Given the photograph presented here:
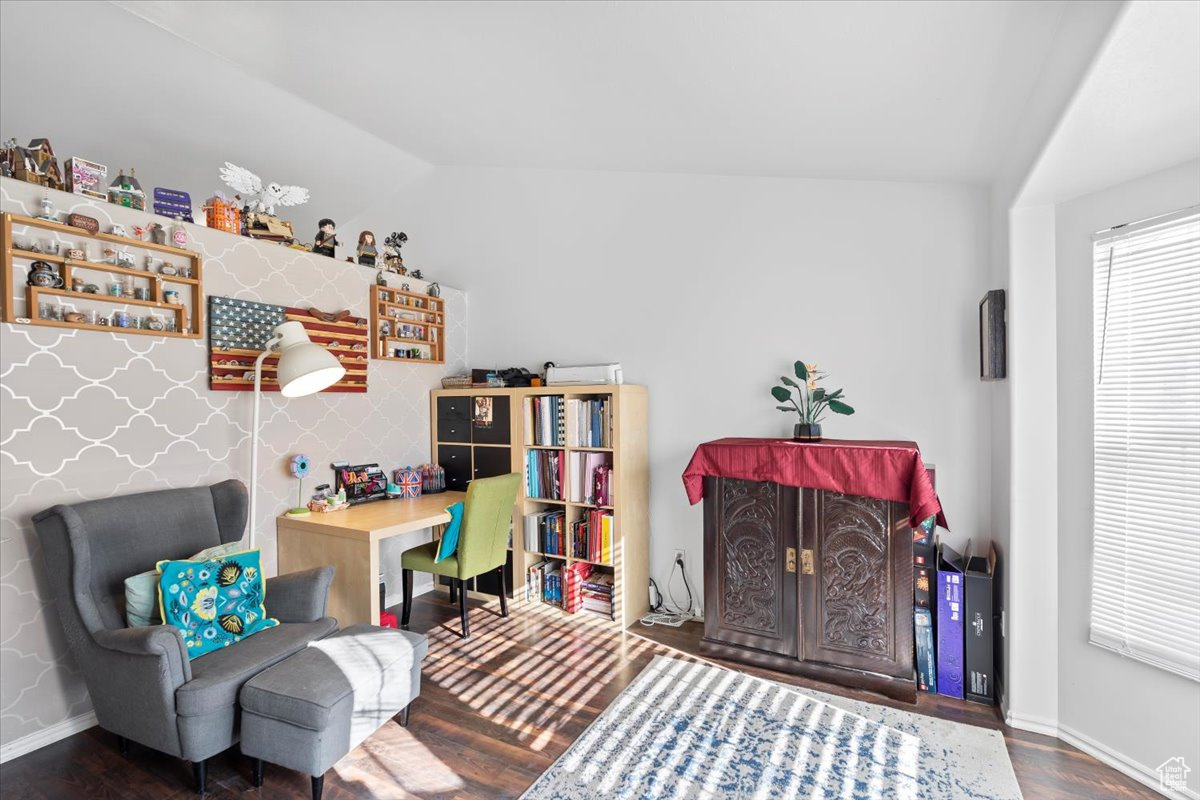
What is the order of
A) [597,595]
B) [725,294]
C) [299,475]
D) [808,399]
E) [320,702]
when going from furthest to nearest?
[597,595], [725,294], [299,475], [808,399], [320,702]

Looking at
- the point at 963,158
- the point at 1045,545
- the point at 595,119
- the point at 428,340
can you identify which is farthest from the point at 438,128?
the point at 1045,545

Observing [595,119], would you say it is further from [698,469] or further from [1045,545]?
[1045,545]

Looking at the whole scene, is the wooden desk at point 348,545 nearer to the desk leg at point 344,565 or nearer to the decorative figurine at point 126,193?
the desk leg at point 344,565

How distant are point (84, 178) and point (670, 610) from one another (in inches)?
146

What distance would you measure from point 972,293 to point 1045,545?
4.12 feet

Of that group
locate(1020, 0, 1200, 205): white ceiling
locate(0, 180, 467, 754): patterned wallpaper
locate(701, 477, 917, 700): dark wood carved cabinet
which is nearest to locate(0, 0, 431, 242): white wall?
locate(0, 180, 467, 754): patterned wallpaper

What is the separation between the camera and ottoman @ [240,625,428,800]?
5.97ft

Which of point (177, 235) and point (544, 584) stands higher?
point (177, 235)

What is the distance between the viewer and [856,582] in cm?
257

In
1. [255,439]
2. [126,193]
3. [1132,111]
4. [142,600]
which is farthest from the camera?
[255,439]

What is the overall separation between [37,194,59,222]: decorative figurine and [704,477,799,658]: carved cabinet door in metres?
3.12

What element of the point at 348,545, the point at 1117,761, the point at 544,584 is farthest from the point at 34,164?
the point at 1117,761

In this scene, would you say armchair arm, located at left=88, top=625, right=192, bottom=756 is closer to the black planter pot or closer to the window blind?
the black planter pot

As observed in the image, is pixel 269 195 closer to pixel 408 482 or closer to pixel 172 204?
pixel 172 204
